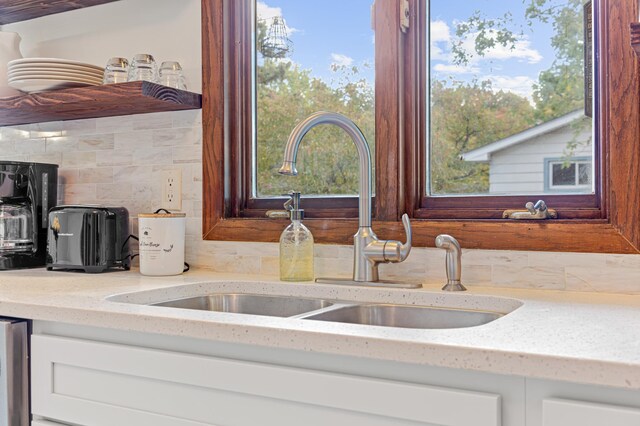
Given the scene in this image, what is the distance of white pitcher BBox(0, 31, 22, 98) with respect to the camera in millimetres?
2143

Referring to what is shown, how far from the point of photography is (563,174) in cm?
155

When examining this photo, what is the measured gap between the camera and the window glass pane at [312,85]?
1.82 metres

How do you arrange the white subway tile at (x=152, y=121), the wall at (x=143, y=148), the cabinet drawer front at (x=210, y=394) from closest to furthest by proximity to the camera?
the cabinet drawer front at (x=210, y=394) < the wall at (x=143, y=148) < the white subway tile at (x=152, y=121)

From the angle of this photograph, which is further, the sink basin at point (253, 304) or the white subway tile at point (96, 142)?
the white subway tile at point (96, 142)

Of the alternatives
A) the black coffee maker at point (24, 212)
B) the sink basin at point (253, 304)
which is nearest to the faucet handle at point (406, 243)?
the sink basin at point (253, 304)

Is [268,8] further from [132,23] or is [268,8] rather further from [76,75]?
[76,75]

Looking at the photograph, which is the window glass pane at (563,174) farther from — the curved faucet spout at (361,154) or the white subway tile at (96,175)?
the white subway tile at (96,175)

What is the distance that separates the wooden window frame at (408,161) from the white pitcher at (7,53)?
73 centimetres

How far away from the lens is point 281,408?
1.03m

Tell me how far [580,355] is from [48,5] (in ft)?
6.68

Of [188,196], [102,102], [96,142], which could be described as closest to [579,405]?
[188,196]

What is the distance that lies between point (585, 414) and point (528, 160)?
89cm

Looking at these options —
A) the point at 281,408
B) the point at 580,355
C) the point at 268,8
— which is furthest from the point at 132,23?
the point at 580,355

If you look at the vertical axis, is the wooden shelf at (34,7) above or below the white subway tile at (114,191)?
above
